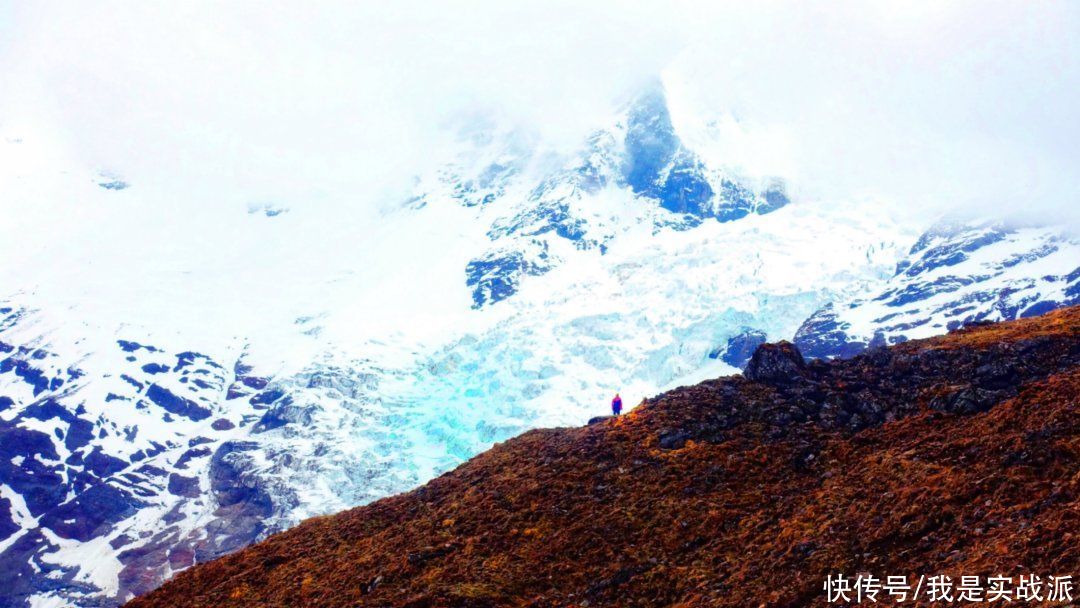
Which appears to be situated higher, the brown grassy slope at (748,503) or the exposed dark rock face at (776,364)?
the exposed dark rock face at (776,364)

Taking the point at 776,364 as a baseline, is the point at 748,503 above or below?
below

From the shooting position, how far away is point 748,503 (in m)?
26.6

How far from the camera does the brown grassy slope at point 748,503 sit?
22.1 metres

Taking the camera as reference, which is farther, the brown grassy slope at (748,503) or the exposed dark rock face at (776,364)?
the exposed dark rock face at (776,364)

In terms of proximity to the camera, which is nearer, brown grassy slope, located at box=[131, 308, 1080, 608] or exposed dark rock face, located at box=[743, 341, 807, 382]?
brown grassy slope, located at box=[131, 308, 1080, 608]

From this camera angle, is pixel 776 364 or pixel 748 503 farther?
pixel 776 364

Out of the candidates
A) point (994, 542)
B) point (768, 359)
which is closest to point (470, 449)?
point (768, 359)

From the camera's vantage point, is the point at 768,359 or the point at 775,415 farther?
the point at 768,359

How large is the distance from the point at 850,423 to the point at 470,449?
17208 cm

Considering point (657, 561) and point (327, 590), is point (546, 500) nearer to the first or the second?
point (657, 561)

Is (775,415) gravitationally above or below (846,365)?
below

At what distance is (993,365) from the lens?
30281 millimetres

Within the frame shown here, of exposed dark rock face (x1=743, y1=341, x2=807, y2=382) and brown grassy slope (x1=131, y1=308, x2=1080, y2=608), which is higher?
exposed dark rock face (x1=743, y1=341, x2=807, y2=382)

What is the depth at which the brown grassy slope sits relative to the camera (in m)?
22.1
